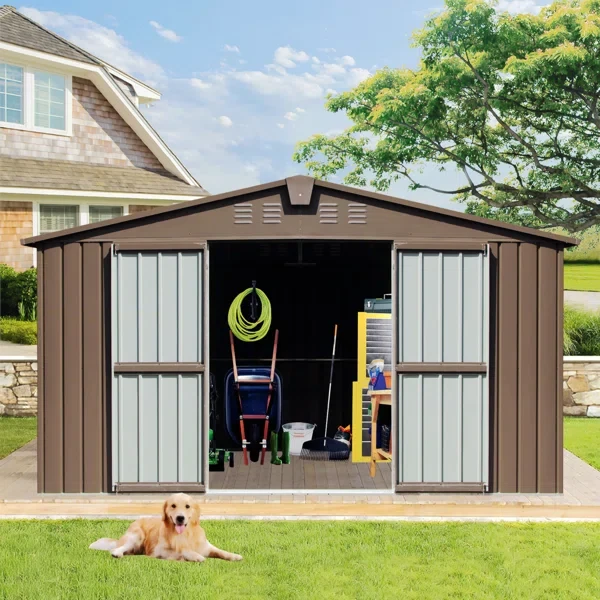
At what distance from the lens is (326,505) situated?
276 inches

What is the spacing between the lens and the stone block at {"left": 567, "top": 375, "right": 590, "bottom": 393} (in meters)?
12.6

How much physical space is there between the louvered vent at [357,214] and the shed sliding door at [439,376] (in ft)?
1.39

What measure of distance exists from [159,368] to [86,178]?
383 inches

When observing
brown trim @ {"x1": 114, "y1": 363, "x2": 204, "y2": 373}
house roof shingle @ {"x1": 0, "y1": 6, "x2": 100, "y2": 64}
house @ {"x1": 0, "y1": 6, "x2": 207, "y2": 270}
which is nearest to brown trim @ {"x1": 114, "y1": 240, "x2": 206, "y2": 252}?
brown trim @ {"x1": 114, "y1": 363, "x2": 204, "y2": 373}

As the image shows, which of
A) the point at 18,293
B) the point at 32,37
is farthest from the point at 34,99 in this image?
the point at 18,293

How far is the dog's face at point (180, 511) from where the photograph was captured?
5508 mm

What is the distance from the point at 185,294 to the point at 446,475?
8.67ft

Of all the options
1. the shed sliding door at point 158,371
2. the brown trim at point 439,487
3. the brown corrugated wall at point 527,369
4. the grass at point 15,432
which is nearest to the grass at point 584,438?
the brown corrugated wall at point 527,369

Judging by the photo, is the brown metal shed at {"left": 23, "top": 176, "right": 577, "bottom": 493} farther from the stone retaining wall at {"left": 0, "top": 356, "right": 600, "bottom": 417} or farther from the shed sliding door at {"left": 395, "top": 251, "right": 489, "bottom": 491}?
the stone retaining wall at {"left": 0, "top": 356, "right": 600, "bottom": 417}

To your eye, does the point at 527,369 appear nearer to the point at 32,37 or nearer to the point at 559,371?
the point at 559,371

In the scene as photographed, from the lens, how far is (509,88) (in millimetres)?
17828

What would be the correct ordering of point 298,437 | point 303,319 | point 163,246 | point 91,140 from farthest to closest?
point 91,140 → point 303,319 → point 298,437 → point 163,246

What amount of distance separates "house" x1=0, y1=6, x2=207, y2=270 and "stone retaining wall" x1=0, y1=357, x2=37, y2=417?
11.4 feet

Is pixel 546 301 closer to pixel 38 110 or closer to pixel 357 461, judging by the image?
pixel 357 461
